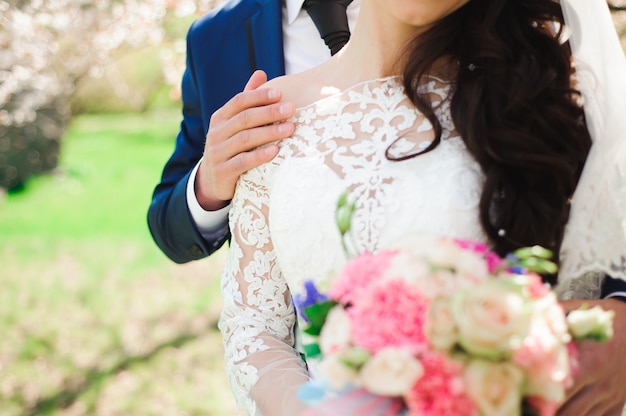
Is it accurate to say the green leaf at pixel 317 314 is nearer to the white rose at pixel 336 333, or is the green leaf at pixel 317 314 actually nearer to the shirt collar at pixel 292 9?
the white rose at pixel 336 333

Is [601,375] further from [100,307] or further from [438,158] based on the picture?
[100,307]

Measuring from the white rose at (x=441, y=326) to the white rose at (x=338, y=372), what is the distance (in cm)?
15

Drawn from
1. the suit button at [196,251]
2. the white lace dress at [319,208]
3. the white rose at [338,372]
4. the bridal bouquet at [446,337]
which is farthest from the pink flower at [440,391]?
the suit button at [196,251]

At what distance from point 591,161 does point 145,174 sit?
9260mm

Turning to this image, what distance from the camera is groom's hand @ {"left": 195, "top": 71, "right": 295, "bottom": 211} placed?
233 centimetres

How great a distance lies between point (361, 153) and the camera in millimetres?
2186

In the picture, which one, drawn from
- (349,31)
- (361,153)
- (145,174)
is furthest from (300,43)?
(145,174)

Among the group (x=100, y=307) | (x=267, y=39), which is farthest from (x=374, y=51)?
(x=100, y=307)

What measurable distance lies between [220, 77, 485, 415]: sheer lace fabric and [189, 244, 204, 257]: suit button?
52 centimetres

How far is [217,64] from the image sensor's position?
10.0ft

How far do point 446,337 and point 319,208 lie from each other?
887mm

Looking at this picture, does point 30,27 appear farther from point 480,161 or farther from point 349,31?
point 480,161

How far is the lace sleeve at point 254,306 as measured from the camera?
2.32m

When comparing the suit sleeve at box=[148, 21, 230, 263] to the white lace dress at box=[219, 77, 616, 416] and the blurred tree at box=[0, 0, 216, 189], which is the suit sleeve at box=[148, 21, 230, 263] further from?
the blurred tree at box=[0, 0, 216, 189]
